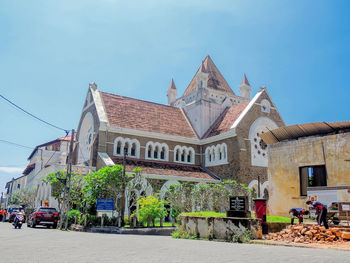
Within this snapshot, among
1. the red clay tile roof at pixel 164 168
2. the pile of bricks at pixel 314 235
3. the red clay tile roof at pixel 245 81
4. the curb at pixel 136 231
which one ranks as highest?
the red clay tile roof at pixel 245 81

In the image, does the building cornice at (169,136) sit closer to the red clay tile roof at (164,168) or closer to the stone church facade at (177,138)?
the stone church facade at (177,138)

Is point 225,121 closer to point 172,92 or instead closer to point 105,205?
point 172,92

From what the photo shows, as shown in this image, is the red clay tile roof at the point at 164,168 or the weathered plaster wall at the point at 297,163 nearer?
the weathered plaster wall at the point at 297,163

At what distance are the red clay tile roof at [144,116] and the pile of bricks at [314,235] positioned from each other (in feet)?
65.8

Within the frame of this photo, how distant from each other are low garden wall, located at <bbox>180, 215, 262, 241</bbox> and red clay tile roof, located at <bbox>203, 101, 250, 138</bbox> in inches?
721

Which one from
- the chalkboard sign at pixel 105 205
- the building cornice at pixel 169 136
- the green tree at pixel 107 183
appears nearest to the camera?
the chalkboard sign at pixel 105 205

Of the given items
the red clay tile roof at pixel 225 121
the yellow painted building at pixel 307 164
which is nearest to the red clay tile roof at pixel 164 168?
the red clay tile roof at pixel 225 121

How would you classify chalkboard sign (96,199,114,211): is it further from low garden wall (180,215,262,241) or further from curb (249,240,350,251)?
curb (249,240,350,251)

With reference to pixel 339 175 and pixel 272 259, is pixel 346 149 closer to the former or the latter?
pixel 339 175

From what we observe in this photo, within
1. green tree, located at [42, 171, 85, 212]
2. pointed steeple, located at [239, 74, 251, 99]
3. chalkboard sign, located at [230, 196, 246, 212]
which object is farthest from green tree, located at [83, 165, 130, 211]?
pointed steeple, located at [239, 74, 251, 99]

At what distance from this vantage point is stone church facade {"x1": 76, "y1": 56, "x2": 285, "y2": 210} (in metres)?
27.5

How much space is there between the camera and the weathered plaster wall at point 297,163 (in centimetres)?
1720

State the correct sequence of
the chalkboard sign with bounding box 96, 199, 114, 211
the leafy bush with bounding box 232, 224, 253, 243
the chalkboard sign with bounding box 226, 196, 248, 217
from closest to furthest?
the leafy bush with bounding box 232, 224, 253, 243 → the chalkboard sign with bounding box 226, 196, 248, 217 → the chalkboard sign with bounding box 96, 199, 114, 211

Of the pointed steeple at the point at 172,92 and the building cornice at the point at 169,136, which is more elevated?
the pointed steeple at the point at 172,92
